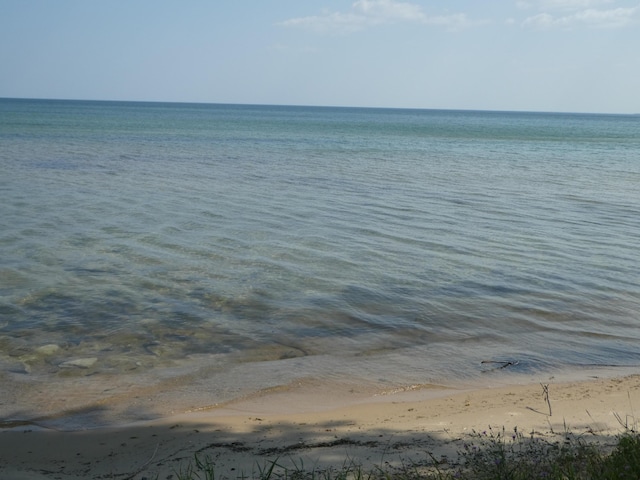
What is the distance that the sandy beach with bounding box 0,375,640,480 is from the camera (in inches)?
179

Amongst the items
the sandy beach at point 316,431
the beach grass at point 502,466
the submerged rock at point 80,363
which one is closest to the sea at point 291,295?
the submerged rock at point 80,363

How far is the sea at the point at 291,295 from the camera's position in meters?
6.33

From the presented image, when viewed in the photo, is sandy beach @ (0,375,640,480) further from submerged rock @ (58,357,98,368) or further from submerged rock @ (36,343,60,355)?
submerged rock @ (36,343,60,355)

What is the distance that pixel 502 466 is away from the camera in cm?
384

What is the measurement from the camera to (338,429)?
205 inches

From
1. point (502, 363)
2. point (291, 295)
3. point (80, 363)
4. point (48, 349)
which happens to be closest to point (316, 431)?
point (502, 363)

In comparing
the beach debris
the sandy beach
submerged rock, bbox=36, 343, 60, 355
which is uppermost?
the sandy beach

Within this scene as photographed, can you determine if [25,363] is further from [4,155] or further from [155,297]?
[4,155]

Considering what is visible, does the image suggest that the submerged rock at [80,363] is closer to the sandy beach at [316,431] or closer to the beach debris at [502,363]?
the sandy beach at [316,431]

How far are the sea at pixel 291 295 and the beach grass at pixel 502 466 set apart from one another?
61.5 inches

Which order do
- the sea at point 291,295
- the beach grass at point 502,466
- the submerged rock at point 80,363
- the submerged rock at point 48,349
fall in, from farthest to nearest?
the submerged rock at point 48,349, the submerged rock at point 80,363, the sea at point 291,295, the beach grass at point 502,466

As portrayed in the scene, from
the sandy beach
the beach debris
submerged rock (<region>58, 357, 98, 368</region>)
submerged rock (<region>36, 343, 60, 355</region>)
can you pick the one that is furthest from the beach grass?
submerged rock (<region>36, 343, 60, 355</region>)

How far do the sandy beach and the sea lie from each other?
0.84 feet

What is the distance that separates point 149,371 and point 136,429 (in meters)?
1.23
